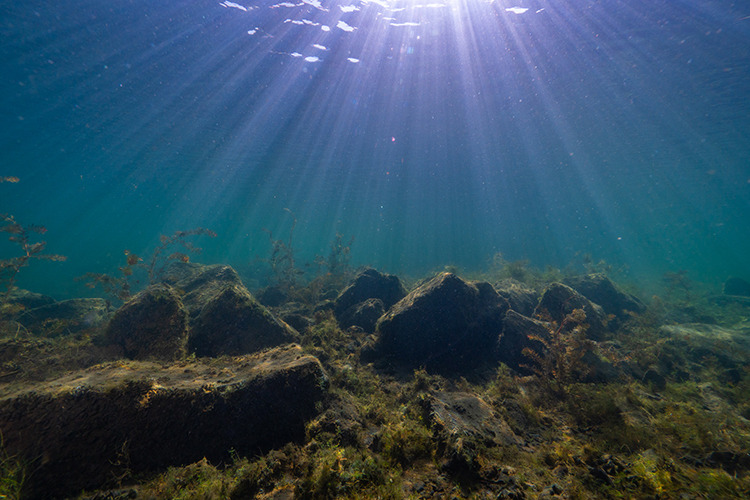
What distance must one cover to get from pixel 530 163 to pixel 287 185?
A: 34.3 meters

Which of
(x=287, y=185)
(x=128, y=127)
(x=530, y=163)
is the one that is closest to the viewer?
(x=128, y=127)

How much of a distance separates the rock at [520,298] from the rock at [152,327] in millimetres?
9532

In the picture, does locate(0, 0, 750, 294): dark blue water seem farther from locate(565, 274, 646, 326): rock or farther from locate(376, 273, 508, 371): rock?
locate(565, 274, 646, 326): rock

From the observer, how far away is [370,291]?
32.0 ft

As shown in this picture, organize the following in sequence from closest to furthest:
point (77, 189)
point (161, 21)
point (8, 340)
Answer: point (8, 340), point (161, 21), point (77, 189)

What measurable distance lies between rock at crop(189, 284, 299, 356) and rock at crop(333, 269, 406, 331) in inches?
130

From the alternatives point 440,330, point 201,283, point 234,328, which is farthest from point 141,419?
point 201,283

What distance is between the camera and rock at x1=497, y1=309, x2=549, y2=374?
598 cm

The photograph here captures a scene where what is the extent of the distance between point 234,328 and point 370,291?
4914mm

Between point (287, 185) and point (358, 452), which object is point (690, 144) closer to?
point (358, 452)

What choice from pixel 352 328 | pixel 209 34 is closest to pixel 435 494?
pixel 352 328

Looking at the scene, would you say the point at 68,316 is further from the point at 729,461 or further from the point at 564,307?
the point at 564,307

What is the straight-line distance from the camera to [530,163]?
33.6m

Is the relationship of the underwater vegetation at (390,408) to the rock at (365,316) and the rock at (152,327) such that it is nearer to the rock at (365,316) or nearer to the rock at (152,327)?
the rock at (152,327)
